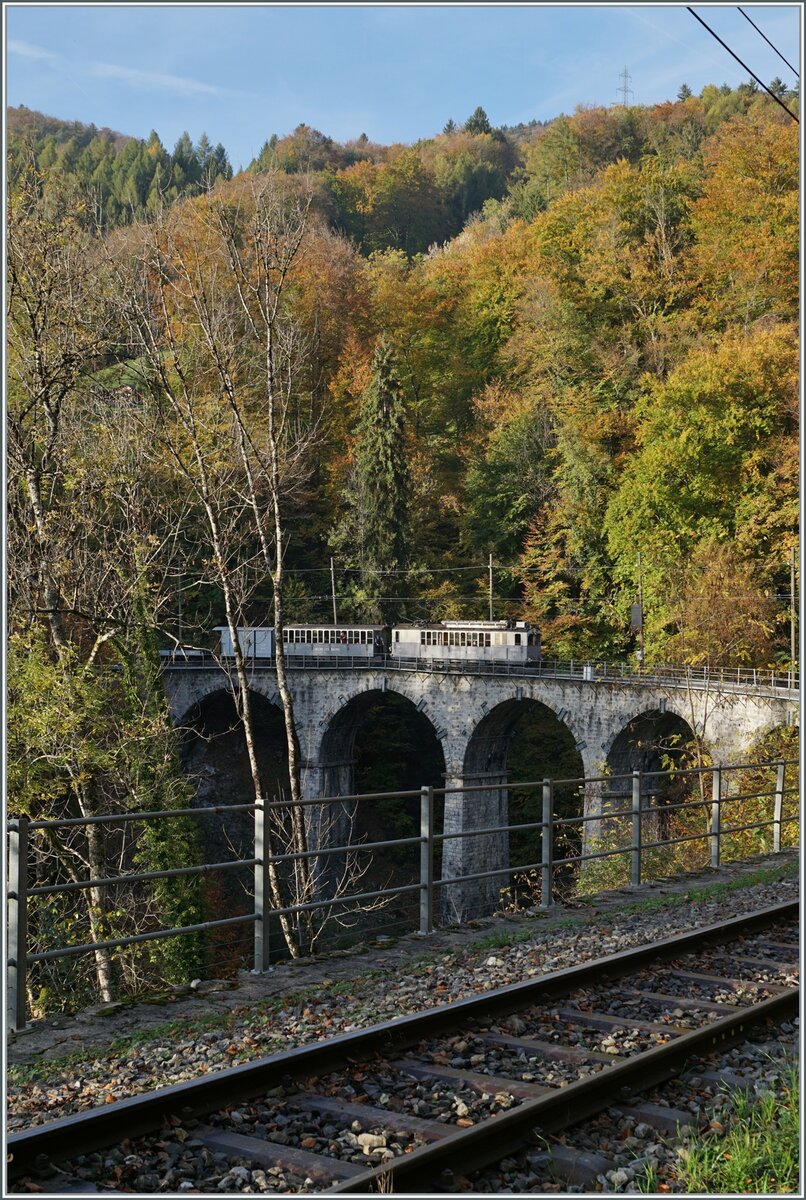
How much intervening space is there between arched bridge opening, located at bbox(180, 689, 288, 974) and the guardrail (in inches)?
80.0

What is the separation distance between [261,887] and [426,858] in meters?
1.44

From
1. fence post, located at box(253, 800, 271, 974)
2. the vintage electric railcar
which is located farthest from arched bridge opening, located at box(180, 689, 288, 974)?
fence post, located at box(253, 800, 271, 974)

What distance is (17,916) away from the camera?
579cm

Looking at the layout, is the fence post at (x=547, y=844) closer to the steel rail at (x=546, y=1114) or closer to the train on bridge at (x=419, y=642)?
the steel rail at (x=546, y=1114)

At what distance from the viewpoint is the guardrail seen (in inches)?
1240

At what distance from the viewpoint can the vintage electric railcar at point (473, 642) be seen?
130 ft

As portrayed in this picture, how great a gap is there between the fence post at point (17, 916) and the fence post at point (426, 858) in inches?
105

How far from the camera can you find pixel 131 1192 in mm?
3855

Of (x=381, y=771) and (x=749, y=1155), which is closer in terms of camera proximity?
(x=749, y=1155)

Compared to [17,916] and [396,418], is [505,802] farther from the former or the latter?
[17,916]

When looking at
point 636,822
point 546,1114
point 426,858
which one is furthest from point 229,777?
point 546,1114

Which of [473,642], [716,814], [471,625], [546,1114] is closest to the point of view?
[546,1114]

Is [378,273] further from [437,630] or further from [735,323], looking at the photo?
[437,630]

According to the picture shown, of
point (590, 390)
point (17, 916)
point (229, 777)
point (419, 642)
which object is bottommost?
point (229, 777)
